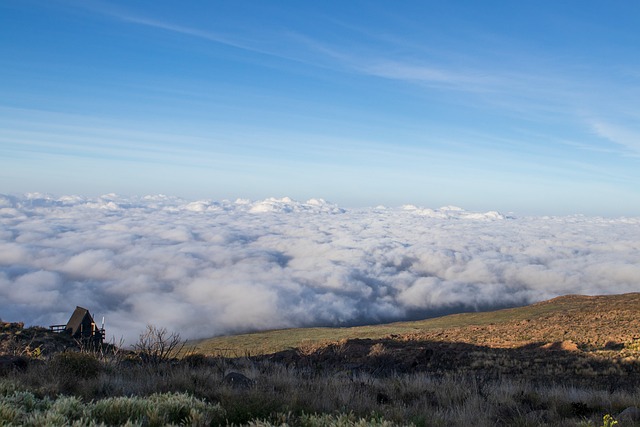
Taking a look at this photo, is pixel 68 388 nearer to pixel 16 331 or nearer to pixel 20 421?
pixel 20 421

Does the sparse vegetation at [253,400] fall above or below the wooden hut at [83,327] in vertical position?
above

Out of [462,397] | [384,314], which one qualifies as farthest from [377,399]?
[384,314]

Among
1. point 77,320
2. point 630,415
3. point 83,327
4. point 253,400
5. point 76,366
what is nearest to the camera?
point 253,400

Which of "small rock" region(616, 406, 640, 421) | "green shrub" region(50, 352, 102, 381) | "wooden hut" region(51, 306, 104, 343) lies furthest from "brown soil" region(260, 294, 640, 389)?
"wooden hut" region(51, 306, 104, 343)

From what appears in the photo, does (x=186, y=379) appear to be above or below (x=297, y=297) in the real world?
above

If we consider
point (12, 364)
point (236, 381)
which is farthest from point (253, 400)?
point (12, 364)

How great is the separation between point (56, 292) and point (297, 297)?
79149 mm

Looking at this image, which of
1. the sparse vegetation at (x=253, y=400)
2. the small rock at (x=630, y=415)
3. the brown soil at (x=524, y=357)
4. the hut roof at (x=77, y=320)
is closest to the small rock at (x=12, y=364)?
the sparse vegetation at (x=253, y=400)

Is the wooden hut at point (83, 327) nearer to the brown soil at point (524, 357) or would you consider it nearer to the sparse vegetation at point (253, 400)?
the brown soil at point (524, 357)

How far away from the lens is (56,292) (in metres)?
152

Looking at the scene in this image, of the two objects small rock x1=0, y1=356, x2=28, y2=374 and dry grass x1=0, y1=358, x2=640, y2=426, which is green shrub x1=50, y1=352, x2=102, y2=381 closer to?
dry grass x1=0, y1=358, x2=640, y2=426

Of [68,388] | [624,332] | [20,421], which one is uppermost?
[20,421]

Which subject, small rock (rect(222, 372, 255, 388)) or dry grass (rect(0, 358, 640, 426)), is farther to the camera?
small rock (rect(222, 372, 255, 388))

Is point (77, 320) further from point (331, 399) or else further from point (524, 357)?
point (331, 399)
